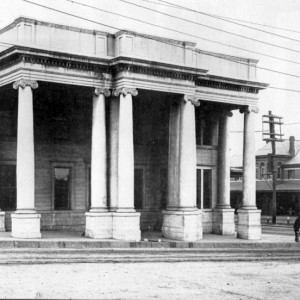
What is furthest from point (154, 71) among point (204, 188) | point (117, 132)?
point (204, 188)

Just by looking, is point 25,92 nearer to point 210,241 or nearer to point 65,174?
point 65,174

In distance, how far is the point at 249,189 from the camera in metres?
26.9

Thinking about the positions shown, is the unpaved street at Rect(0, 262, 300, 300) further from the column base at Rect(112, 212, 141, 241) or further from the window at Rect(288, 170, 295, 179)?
the window at Rect(288, 170, 295, 179)

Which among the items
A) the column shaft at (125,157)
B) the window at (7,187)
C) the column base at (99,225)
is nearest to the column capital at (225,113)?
the column shaft at (125,157)

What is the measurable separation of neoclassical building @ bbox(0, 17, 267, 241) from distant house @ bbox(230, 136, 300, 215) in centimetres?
2882

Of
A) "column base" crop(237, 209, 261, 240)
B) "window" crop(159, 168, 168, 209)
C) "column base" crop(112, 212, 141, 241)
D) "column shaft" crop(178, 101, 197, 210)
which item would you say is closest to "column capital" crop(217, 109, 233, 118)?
"window" crop(159, 168, 168, 209)

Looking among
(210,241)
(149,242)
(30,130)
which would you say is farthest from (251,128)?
(30,130)

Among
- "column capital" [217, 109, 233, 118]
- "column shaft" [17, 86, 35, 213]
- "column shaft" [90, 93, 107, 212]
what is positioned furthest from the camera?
"column capital" [217, 109, 233, 118]

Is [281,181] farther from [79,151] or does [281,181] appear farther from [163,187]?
[79,151]

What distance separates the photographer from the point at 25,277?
13.8 meters

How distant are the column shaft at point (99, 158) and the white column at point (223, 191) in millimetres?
7298

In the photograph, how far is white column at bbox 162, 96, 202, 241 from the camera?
2391 centimetres

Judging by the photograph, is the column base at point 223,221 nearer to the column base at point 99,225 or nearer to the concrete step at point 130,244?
the concrete step at point 130,244

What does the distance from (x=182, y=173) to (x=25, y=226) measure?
23.2 ft
